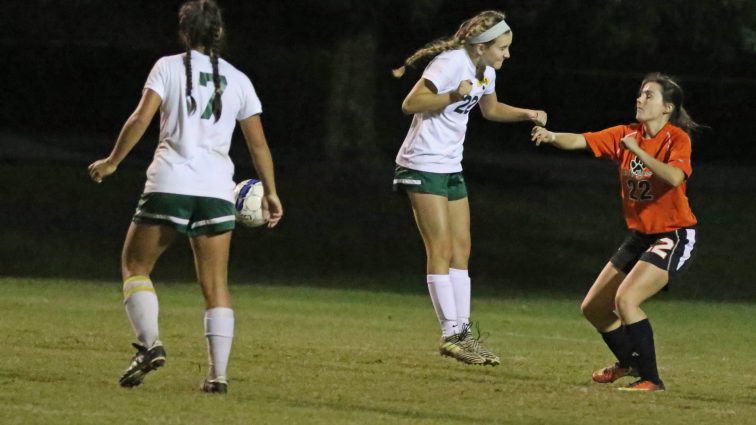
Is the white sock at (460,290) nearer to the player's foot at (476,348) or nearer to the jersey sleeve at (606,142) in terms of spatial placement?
the player's foot at (476,348)

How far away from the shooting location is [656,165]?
930 centimetres

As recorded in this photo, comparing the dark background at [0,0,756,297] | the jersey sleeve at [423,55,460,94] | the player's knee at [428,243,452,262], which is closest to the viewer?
the jersey sleeve at [423,55,460,94]

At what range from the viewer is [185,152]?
8305mm

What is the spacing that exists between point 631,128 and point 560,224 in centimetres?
1608

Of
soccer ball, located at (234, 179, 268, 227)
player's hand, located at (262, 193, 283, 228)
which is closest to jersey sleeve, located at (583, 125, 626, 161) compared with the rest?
soccer ball, located at (234, 179, 268, 227)

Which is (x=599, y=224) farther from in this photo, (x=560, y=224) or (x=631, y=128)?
(x=631, y=128)

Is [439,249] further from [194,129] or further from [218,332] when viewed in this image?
[194,129]

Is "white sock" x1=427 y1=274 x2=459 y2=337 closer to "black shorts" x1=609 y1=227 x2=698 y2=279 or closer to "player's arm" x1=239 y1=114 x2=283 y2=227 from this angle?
"black shorts" x1=609 y1=227 x2=698 y2=279

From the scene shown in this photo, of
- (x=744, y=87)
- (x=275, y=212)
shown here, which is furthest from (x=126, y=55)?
(x=275, y=212)

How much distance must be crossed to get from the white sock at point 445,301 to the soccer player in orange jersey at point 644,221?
36.3 inches

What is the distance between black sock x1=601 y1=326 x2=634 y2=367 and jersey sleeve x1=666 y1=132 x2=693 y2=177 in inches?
43.9

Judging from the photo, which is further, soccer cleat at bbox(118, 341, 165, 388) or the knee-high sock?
the knee-high sock

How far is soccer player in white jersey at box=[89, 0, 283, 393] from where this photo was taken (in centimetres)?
827

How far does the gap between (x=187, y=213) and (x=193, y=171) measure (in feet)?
0.73
